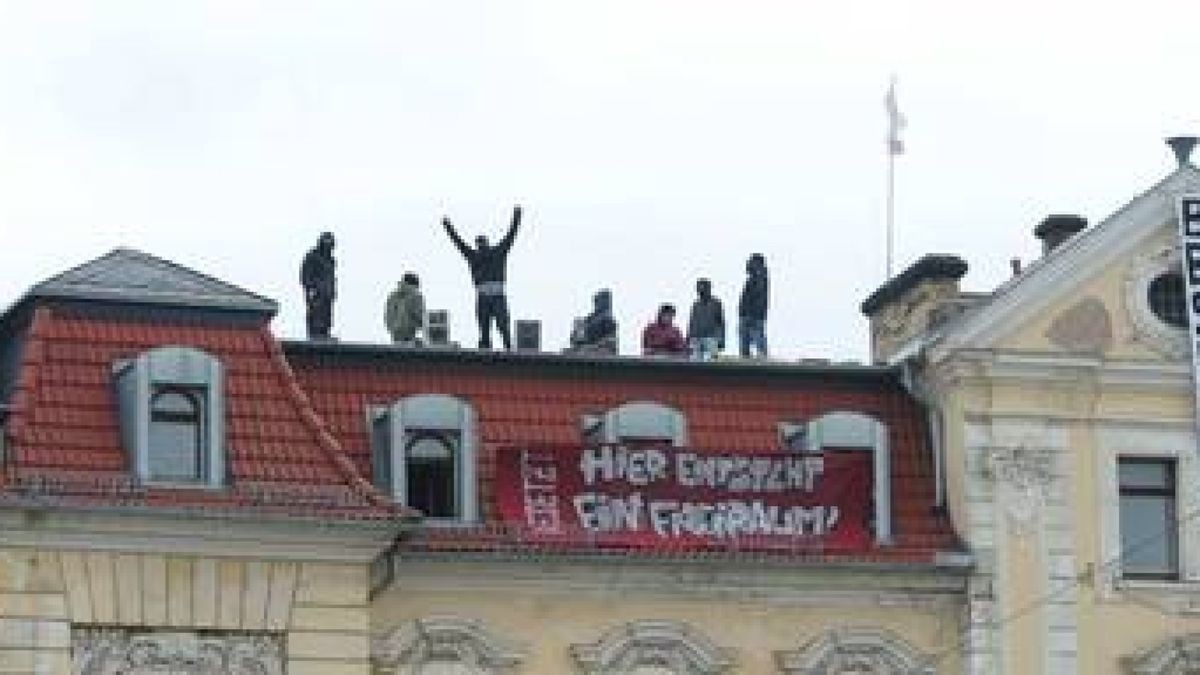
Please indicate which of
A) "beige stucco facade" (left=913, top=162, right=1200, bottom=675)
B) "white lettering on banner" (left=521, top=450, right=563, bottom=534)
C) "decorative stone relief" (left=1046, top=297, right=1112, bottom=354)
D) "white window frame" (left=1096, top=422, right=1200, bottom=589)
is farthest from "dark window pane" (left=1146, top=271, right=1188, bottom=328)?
"white lettering on banner" (left=521, top=450, right=563, bottom=534)

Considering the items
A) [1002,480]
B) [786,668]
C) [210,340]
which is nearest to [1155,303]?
[1002,480]

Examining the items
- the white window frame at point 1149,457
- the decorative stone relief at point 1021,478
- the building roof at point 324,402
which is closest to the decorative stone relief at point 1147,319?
the white window frame at point 1149,457

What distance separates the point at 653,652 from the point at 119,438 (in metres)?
8.19

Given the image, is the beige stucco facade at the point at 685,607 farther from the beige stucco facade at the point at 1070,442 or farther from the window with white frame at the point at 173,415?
the window with white frame at the point at 173,415

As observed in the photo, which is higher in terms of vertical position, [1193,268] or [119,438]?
[1193,268]

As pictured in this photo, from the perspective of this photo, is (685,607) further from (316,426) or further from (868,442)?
(316,426)

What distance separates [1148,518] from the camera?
63969 mm

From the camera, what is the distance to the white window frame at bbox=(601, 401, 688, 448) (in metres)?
62.3

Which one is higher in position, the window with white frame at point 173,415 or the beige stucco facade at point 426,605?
the window with white frame at point 173,415

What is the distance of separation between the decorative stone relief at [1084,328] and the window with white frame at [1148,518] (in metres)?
1.69

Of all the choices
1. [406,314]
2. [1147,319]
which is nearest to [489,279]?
[406,314]

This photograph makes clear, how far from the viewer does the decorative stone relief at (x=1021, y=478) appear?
207 feet

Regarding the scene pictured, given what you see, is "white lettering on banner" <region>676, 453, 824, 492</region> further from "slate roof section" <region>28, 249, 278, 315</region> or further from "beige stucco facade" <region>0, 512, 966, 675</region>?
"slate roof section" <region>28, 249, 278, 315</region>

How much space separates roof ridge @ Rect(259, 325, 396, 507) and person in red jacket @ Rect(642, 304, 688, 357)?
256 inches
